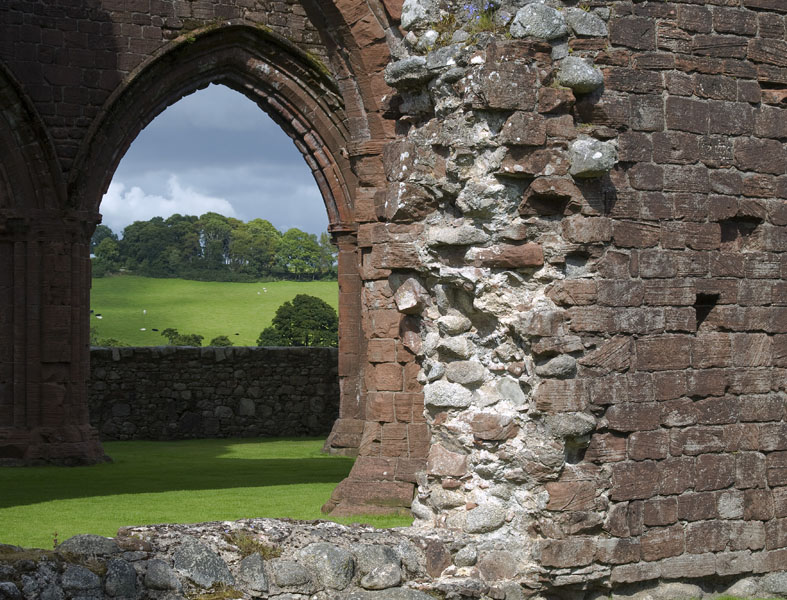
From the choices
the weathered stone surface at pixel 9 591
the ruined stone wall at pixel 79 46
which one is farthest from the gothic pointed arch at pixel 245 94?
the weathered stone surface at pixel 9 591

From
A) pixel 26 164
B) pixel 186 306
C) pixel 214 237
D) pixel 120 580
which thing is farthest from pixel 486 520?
pixel 214 237

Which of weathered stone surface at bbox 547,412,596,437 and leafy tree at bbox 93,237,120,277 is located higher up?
leafy tree at bbox 93,237,120,277

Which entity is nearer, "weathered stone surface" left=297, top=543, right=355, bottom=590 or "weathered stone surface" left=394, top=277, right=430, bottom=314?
"weathered stone surface" left=297, top=543, right=355, bottom=590

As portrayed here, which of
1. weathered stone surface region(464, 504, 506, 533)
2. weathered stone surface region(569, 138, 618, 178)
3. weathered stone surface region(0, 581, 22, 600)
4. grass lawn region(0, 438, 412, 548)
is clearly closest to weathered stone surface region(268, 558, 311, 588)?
weathered stone surface region(464, 504, 506, 533)

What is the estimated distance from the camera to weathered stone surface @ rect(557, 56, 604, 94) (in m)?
5.79

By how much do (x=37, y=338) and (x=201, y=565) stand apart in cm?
951

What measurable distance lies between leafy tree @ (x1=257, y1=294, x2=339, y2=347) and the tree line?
20665 millimetres

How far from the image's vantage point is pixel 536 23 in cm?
581

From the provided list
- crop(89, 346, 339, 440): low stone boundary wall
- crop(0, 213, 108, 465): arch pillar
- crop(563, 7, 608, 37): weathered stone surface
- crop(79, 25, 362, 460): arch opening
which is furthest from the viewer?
crop(89, 346, 339, 440): low stone boundary wall

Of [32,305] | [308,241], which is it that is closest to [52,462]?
[32,305]

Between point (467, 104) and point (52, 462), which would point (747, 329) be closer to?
point (467, 104)

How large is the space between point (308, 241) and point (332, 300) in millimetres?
14692

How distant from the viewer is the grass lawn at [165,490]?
872 cm

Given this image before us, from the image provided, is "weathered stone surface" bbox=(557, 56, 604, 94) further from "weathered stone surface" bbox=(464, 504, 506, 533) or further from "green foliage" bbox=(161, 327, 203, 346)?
"green foliage" bbox=(161, 327, 203, 346)
